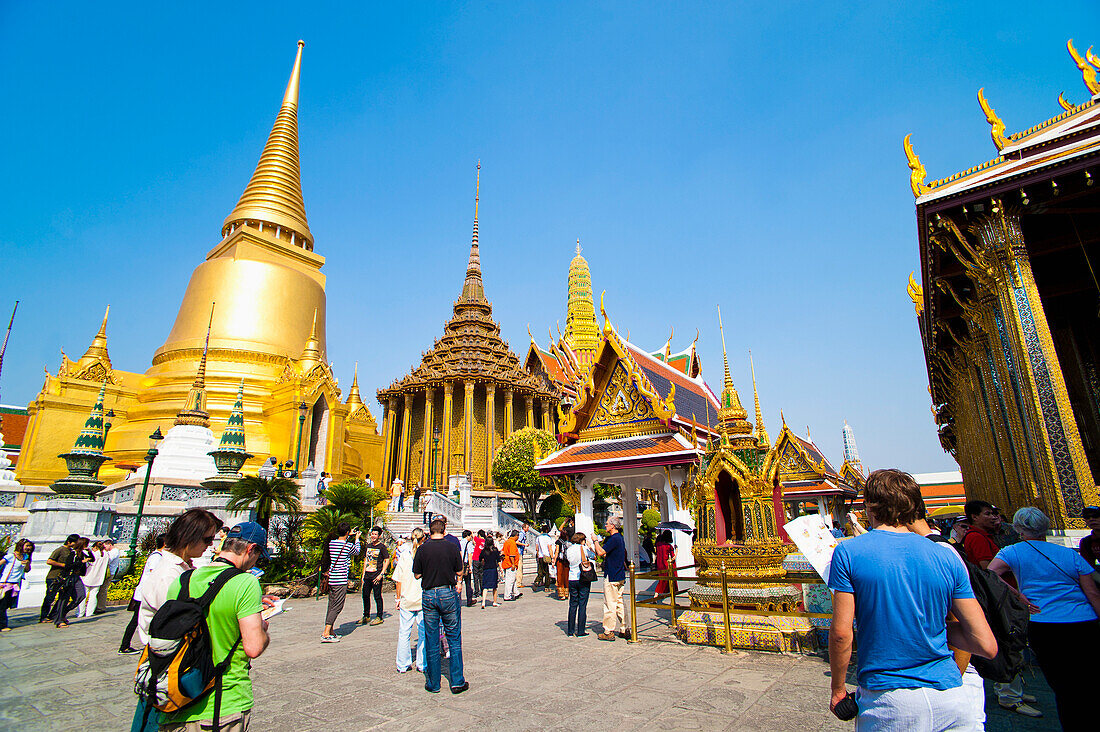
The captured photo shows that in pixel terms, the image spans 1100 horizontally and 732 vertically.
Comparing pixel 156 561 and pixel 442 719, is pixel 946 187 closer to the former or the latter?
pixel 442 719

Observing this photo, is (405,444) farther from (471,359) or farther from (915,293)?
(915,293)

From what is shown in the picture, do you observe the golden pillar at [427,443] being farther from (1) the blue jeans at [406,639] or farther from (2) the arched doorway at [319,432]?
(1) the blue jeans at [406,639]

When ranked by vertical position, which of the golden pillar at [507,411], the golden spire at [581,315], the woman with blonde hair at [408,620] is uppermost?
the golden spire at [581,315]

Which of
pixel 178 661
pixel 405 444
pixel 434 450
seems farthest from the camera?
pixel 405 444

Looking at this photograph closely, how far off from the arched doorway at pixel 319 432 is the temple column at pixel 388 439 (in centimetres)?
605

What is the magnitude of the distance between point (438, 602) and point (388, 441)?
87.3 feet

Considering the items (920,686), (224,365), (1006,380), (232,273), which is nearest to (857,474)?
(1006,380)

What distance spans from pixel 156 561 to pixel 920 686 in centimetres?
346

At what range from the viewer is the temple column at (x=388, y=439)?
95.7ft

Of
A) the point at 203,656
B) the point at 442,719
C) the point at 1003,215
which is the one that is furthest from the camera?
the point at 1003,215

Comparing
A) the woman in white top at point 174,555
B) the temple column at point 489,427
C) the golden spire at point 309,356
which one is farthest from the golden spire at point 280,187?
the woman in white top at point 174,555

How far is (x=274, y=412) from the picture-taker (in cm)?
2286

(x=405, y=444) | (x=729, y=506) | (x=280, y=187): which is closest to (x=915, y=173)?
(x=729, y=506)

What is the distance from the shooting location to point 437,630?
4.97 metres
